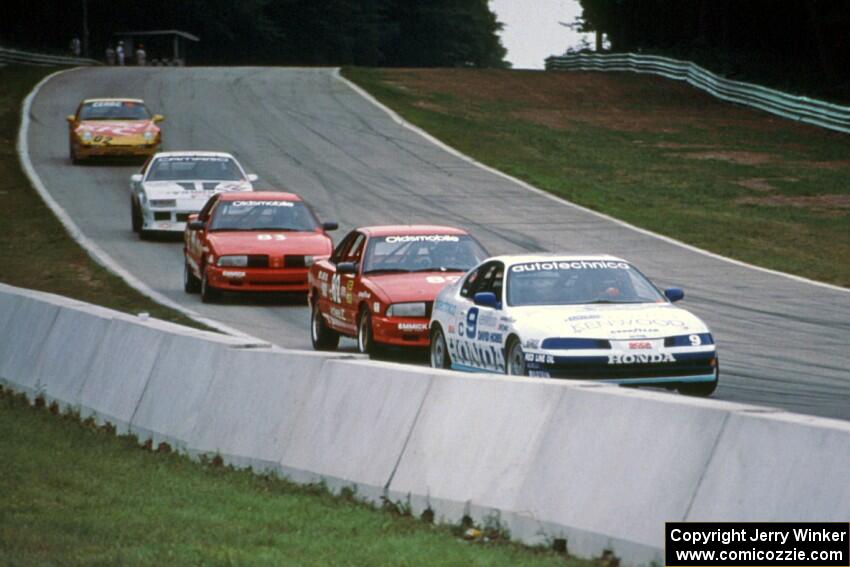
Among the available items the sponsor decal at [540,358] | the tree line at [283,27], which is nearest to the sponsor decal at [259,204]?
the sponsor decal at [540,358]

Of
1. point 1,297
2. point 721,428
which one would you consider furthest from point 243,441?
point 1,297

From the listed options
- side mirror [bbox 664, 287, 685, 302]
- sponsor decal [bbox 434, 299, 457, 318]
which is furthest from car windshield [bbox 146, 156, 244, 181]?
side mirror [bbox 664, 287, 685, 302]

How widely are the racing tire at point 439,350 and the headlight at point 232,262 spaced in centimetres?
659

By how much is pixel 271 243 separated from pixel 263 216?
98 centimetres

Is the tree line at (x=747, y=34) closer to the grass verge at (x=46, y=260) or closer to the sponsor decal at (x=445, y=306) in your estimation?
the grass verge at (x=46, y=260)

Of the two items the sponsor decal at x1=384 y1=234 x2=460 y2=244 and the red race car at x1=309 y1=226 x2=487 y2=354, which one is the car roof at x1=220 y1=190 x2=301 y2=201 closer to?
the red race car at x1=309 y1=226 x2=487 y2=354

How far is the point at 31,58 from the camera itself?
224ft

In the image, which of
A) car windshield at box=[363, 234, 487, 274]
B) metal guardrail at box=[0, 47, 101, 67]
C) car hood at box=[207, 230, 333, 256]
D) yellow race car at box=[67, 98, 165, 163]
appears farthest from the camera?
metal guardrail at box=[0, 47, 101, 67]

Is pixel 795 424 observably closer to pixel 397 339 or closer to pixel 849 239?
pixel 397 339

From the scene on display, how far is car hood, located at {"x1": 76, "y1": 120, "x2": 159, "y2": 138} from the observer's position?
3878cm

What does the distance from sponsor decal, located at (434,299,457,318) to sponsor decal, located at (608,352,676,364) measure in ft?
7.97

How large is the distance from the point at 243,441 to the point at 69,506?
1.73 metres

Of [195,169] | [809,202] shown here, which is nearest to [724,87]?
[809,202]

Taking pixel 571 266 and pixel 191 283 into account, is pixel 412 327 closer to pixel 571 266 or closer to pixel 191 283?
pixel 571 266
